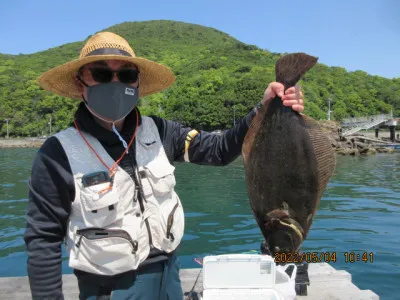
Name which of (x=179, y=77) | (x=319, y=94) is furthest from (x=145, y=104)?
(x=319, y=94)

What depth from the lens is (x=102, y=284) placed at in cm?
227

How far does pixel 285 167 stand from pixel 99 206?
1.29 meters

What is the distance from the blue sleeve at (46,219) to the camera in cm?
211

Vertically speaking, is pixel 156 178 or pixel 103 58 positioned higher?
pixel 103 58

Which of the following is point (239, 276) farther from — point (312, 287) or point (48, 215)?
point (48, 215)

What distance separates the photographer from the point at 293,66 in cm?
245

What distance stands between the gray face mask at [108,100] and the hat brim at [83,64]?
0.18 m

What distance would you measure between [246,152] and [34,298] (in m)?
1.63

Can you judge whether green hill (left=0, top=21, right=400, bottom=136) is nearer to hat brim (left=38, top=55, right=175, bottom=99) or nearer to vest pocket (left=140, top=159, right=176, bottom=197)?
hat brim (left=38, top=55, right=175, bottom=99)

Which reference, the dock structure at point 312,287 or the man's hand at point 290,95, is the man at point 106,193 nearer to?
the man's hand at point 290,95

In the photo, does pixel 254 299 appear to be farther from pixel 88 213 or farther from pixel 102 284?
pixel 88 213

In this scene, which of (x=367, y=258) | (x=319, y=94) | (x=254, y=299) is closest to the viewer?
(x=254, y=299)

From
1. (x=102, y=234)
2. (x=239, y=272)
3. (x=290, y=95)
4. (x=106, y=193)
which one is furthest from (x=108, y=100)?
(x=239, y=272)

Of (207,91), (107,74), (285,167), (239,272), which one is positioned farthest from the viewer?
(207,91)
